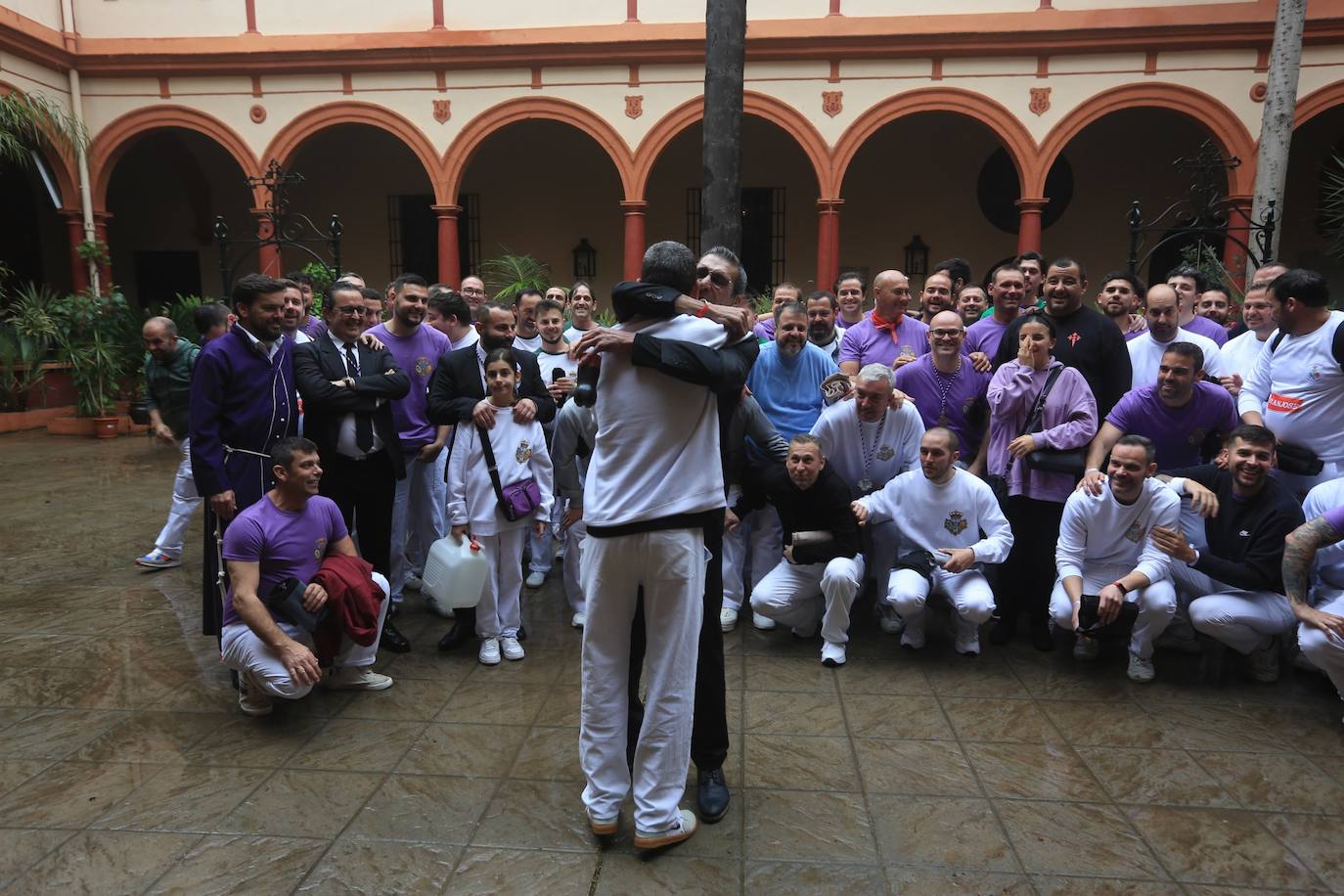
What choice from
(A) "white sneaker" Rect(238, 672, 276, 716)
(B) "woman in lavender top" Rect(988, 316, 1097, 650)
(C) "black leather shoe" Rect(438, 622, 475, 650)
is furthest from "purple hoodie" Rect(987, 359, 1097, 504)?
(A) "white sneaker" Rect(238, 672, 276, 716)

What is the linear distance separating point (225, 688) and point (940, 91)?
12.4 metres

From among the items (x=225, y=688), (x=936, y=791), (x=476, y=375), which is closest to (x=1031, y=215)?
(x=476, y=375)

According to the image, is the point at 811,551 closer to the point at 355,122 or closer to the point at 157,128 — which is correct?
the point at 355,122

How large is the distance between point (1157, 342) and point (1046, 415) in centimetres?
123

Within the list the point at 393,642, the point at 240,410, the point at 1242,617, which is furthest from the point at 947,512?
the point at 240,410

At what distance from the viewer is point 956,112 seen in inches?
506

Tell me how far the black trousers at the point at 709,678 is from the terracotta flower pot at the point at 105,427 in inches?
466

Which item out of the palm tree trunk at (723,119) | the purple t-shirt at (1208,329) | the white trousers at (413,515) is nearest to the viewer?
the white trousers at (413,515)

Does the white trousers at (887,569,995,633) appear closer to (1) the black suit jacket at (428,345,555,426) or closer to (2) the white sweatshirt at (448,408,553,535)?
(2) the white sweatshirt at (448,408,553,535)

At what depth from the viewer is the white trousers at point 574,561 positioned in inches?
197

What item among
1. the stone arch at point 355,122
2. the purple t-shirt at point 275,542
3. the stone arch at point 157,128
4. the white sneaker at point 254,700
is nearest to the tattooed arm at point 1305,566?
the purple t-shirt at point 275,542

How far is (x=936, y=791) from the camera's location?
325cm

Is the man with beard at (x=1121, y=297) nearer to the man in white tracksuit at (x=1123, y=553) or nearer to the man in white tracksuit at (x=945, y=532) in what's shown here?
the man in white tracksuit at (x=1123, y=553)

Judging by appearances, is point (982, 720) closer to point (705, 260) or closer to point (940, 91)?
point (705, 260)
